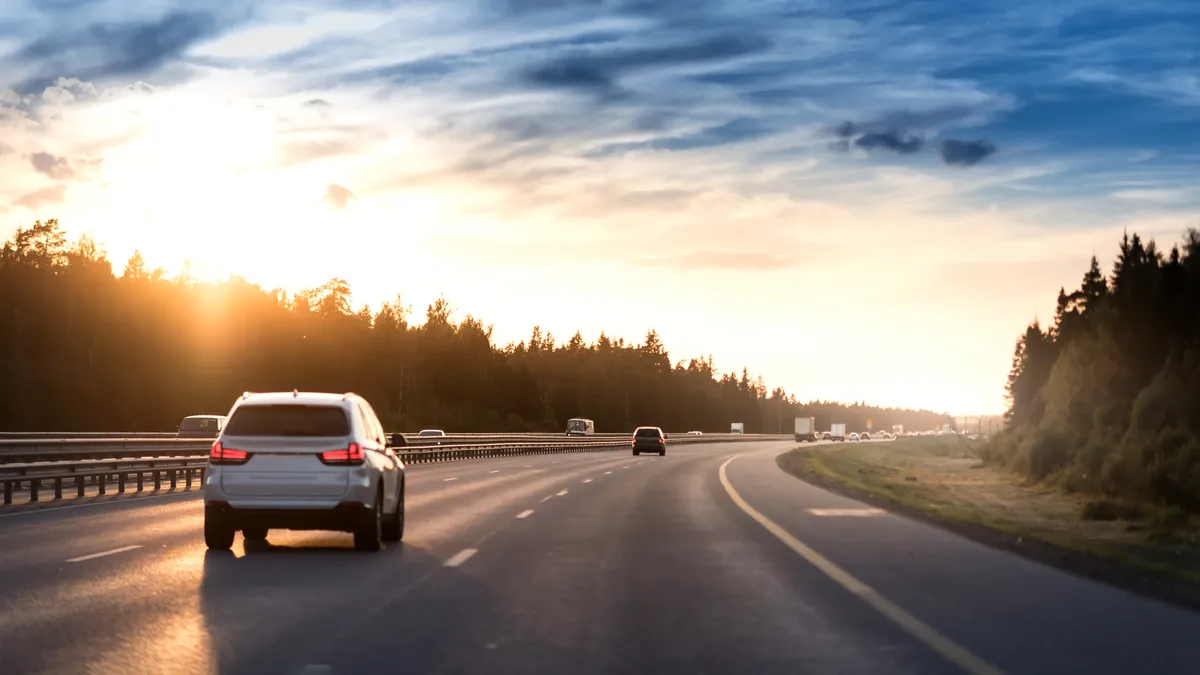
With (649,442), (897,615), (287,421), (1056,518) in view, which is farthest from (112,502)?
(649,442)

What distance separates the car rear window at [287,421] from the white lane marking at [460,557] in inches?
77.1

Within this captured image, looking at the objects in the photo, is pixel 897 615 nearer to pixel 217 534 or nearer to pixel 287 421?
pixel 287 421

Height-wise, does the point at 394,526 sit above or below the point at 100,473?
below

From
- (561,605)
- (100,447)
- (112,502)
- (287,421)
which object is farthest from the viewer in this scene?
(100,447)

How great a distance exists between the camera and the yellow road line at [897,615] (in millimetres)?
8766

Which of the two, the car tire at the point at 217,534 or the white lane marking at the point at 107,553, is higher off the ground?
the car tire at the point at 217,534

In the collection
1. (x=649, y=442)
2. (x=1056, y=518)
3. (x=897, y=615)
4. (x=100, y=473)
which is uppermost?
(x=649, y=442)

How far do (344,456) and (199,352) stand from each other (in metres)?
111

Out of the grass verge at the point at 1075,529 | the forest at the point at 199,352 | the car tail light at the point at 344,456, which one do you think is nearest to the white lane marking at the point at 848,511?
the grass verge at the point at 1075,529

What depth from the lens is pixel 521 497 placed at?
1171 inches

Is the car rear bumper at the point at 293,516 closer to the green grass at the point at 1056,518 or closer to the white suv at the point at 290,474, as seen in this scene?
the white suv at the point at 290,474

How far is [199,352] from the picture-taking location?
4803 inches

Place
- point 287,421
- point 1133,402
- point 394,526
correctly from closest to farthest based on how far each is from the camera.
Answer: point 287,421 < point 394,526 < point 1133,402

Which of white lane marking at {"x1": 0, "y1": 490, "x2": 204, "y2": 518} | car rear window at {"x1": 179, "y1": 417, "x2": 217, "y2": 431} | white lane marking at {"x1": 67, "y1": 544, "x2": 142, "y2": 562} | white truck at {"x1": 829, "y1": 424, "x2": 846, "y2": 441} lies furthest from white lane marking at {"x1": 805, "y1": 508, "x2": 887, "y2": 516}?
white truck at {"x1": 829, "y1": 424, "x2": 846, "y2": 441}
